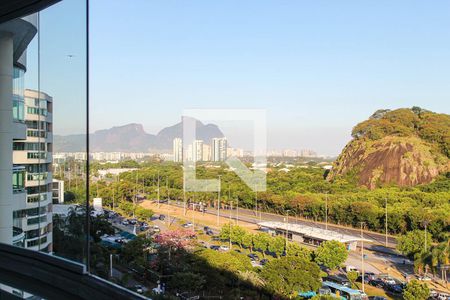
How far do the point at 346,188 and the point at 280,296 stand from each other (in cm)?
811

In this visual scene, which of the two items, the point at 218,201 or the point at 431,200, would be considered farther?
the point at 218,201

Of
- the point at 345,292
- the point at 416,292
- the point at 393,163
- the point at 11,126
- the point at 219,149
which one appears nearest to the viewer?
the point at 11,126

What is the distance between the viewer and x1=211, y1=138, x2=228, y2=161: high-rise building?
11.5 m

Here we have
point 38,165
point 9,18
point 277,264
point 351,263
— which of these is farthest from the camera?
point 351,263

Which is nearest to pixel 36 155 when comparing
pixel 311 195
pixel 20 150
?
pixel 20 150

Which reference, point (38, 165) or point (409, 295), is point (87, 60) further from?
point (409, 295)

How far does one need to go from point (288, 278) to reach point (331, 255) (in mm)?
1564

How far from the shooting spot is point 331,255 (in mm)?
6020

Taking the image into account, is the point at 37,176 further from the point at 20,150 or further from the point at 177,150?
the point at 177,150

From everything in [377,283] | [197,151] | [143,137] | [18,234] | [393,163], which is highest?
[143,137]


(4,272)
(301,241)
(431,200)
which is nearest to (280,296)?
(301,241)

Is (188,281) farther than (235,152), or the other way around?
(235,152)

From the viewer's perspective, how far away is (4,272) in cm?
73

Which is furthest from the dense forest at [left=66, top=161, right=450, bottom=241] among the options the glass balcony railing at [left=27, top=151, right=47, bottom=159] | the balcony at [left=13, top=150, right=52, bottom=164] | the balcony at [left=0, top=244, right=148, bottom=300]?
the balcony at [left=0, top=244, right=148, bottom=300]
